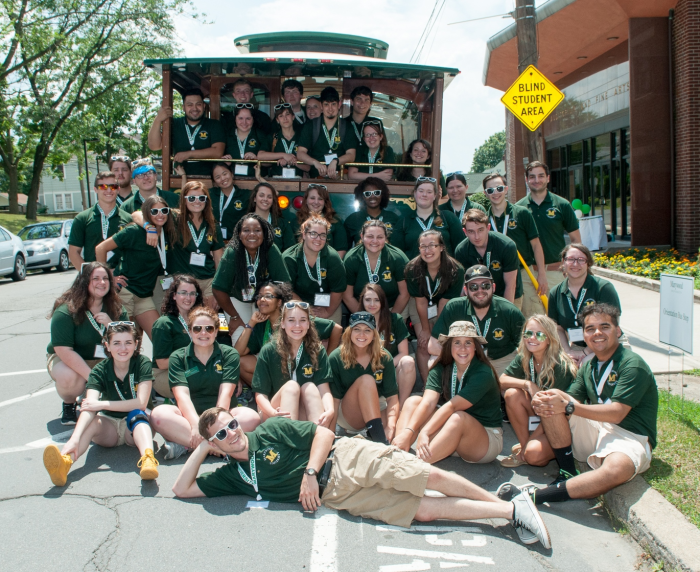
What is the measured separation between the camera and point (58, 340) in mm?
5262

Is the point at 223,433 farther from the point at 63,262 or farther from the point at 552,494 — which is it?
the point at 63,262

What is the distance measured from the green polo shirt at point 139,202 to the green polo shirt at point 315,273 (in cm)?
151

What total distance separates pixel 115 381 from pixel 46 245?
53.2 feet

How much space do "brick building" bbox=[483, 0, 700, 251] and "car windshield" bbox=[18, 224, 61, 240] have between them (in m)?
15.1

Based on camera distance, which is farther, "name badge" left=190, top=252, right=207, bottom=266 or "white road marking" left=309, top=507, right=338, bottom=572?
"name badge" left=190, top=252, right=207, bottom=266

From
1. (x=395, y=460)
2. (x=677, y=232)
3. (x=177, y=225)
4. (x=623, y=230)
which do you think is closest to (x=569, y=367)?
(x=395, y=460)

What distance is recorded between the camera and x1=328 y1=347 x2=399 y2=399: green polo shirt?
4.83 m

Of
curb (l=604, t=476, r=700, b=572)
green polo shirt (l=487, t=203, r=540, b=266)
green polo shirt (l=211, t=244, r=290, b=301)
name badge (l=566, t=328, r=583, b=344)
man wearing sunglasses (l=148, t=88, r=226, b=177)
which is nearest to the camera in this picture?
curb (l=604, t=476, r=700, b=572)

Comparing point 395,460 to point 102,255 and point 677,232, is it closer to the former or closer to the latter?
point 102,255

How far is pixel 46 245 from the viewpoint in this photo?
18969 mm

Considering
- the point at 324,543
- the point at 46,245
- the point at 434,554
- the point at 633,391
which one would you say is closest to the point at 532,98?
the point at 633,391

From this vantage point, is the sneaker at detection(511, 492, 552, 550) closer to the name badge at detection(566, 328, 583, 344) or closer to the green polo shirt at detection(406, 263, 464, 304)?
the name badge at detection(566, 328, 583, 344)

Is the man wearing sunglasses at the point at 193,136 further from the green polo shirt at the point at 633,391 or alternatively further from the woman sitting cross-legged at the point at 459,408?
the green polo shirt at the point at 633,391

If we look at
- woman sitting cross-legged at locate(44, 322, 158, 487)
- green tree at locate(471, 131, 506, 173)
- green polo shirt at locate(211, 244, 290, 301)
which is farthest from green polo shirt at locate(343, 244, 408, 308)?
green tree at locate(471, 131, 506, 173)
